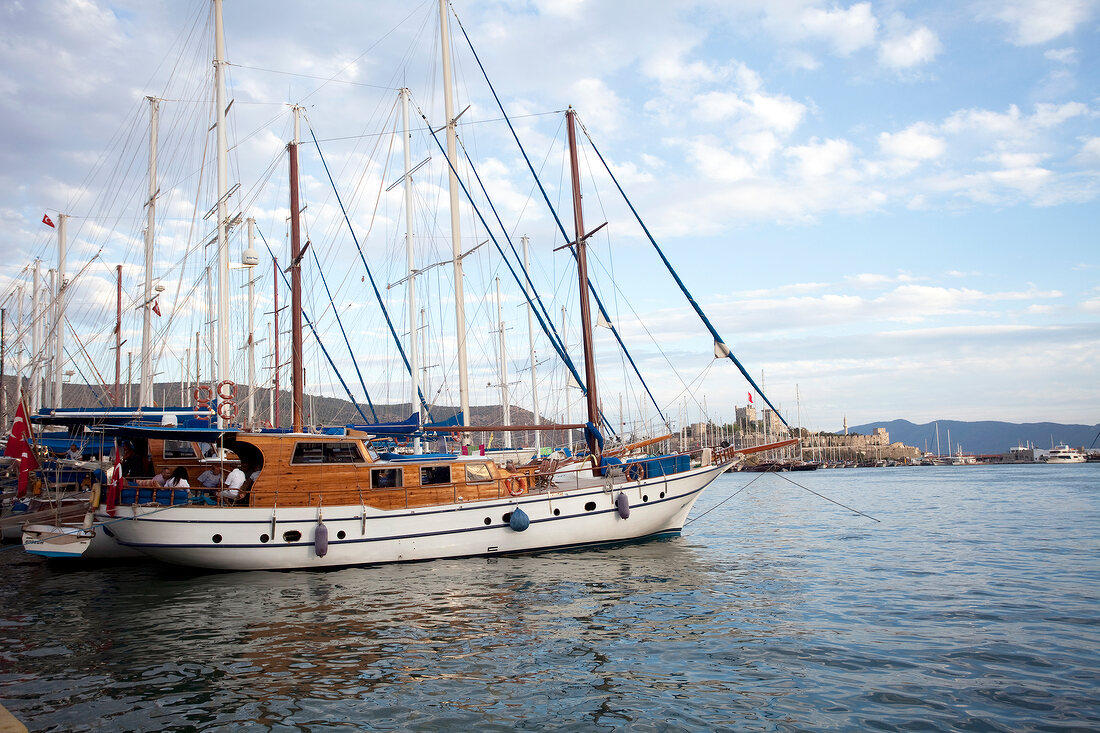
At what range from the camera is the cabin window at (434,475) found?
59.1ft

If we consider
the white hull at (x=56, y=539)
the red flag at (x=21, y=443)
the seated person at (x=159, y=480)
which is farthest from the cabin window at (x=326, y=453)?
the red flag at (x=21, y=443)

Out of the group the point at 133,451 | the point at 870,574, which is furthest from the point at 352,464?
the point at 870,574

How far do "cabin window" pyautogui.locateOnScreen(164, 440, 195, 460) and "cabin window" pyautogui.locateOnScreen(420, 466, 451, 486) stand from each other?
727 centimetres

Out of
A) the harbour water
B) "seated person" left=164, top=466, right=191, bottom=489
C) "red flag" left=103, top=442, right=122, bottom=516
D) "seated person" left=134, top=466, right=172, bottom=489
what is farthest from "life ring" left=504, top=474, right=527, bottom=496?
"red flag" left=103, top=442, right=122, bottom=516

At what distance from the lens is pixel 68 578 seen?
662 inches

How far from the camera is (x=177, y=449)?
19547 mm

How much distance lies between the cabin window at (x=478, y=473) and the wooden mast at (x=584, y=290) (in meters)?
3.67

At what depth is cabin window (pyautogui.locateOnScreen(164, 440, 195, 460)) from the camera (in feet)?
63.4

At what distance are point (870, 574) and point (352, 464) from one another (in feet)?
42.6

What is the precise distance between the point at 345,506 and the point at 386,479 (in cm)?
124

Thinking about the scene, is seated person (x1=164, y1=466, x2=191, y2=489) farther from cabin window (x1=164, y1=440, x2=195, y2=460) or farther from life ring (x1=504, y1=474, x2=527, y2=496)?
life ring (x1=504, y1=474, x2=527, y2=496)

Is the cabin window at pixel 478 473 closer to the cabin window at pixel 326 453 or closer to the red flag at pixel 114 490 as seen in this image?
the cabin window at pixel 326 453

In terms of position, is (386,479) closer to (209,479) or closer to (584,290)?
(209,479)

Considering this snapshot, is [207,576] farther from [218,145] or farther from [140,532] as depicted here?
[218,145]
